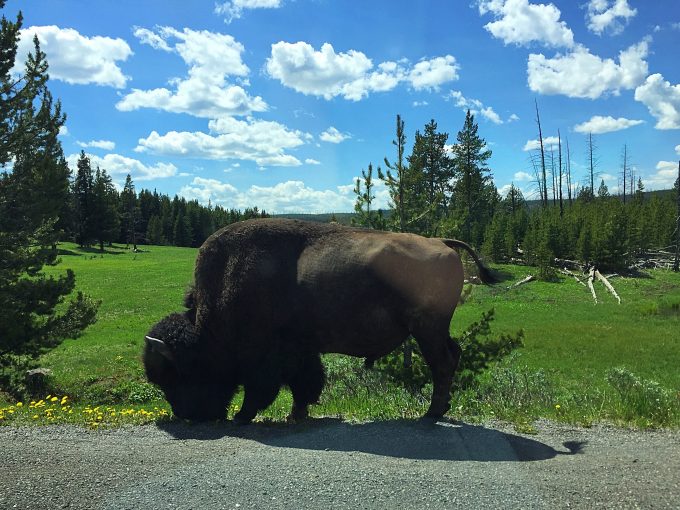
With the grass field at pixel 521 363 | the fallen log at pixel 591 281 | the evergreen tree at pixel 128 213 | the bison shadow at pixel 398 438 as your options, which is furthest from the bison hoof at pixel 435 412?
the evergreen tree at pixel 128 213

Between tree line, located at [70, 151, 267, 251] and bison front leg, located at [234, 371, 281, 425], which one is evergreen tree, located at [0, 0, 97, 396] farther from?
tree line, located at [70, 151, 267, 251]

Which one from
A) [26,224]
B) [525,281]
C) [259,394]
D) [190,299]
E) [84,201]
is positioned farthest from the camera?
[84,201]

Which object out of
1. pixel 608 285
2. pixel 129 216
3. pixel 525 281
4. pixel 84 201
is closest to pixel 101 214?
pixel 84 201

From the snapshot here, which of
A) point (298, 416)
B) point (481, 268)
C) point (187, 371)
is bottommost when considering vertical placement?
point (298, 416)

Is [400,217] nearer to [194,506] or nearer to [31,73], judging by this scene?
[194,506]

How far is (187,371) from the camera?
7.26 metres

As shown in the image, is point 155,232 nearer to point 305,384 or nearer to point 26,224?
point 26,224

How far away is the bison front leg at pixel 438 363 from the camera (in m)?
6.39

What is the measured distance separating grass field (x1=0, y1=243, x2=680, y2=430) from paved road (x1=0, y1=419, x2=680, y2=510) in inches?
34.9

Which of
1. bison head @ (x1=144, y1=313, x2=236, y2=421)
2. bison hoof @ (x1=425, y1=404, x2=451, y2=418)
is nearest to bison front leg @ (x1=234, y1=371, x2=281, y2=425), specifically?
bison head @ (x1=144, y1=313, x2=236, y2=421)

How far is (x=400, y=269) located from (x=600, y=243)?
41.6 m

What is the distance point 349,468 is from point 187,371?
3.63 metres

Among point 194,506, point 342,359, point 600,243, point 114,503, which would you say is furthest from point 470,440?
point 600,243

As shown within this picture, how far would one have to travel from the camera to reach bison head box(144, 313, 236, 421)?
23.4 feet
